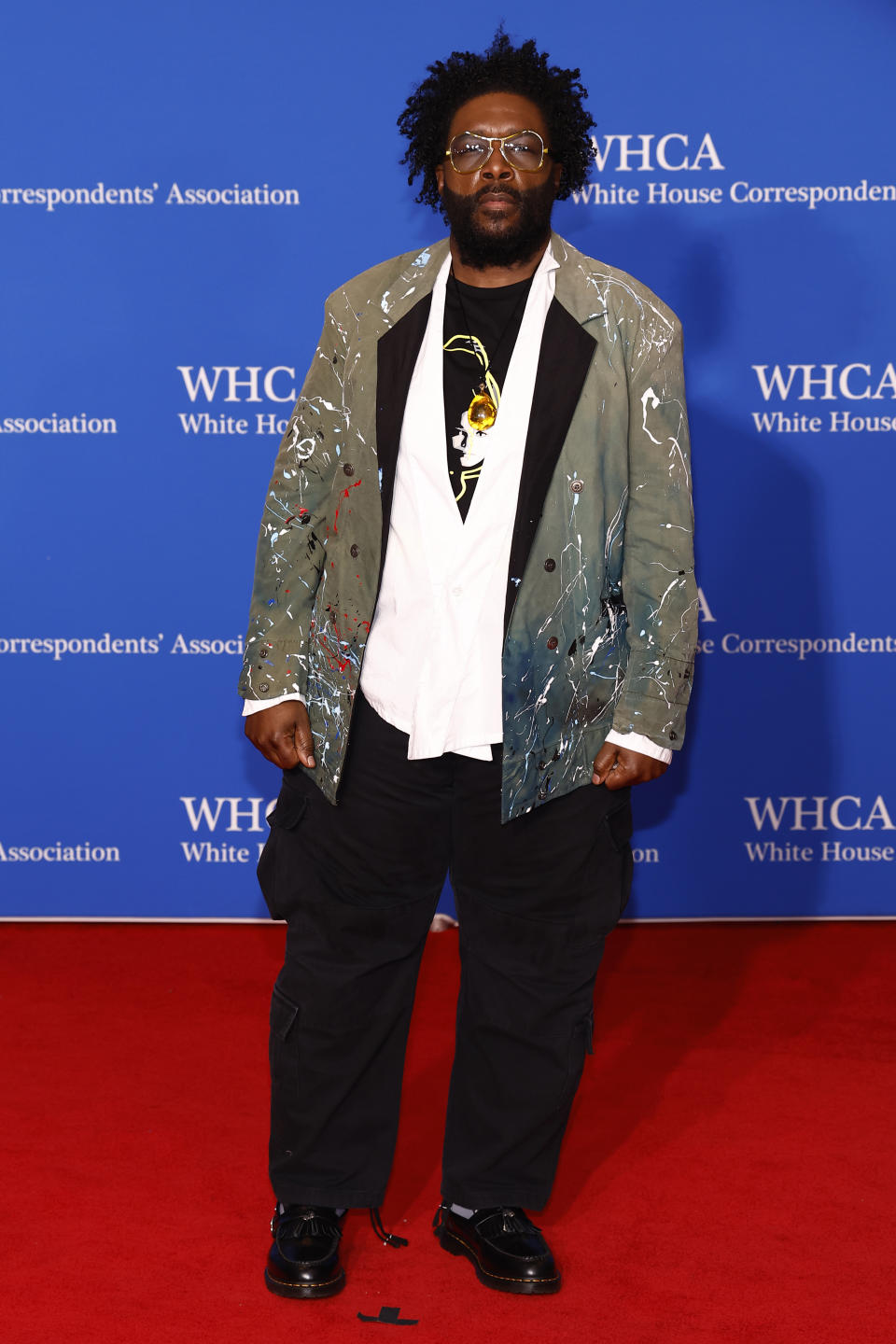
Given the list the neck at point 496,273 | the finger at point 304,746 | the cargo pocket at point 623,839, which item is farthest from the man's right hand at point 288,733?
the neck at point 496,273

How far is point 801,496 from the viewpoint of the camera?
132 inches

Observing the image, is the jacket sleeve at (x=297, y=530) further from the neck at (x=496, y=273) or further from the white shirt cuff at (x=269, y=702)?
the neck at (x=496, y=273)

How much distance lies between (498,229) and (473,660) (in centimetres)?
62

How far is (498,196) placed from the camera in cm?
186

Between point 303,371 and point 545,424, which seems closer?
point 545,424

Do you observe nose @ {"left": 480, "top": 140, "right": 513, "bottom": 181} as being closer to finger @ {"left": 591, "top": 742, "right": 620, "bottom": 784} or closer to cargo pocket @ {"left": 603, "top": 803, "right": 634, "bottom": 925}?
finger @ {"left": 591, "top": 742, "right": 620, "bottom": 784}

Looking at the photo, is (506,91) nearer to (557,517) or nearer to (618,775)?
(557,517)

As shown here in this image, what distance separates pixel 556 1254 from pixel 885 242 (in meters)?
2.51

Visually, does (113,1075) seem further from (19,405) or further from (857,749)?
(857,749)

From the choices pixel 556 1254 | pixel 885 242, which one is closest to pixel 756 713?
pixel 885 242

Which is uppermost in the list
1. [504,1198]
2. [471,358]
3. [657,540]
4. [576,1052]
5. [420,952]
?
[471,358]

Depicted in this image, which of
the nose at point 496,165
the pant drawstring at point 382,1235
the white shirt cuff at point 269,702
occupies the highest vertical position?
the nose at point 496,165

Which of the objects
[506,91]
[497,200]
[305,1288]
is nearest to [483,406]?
[497,200]

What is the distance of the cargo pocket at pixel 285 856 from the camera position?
2.00 meters
